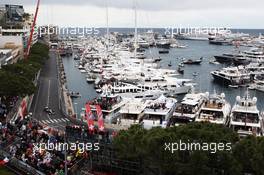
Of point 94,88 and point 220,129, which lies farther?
point 94,88

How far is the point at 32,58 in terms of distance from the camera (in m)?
99.8

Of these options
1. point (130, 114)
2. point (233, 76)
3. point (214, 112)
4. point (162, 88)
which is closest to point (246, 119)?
point (214, 112)

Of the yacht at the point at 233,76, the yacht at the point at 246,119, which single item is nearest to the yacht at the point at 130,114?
the yacht at the point at 246,119

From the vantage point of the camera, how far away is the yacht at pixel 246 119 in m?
44.6

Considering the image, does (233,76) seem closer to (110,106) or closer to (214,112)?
(214,112)

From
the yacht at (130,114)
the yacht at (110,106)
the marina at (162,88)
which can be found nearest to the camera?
the marina at (162,88)

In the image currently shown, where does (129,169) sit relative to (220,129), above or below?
below

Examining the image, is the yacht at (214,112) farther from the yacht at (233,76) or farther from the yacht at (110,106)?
the yacht at (233,76)

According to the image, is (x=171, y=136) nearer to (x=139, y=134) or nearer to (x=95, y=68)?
(x=139, y=134)

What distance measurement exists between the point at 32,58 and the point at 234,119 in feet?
219

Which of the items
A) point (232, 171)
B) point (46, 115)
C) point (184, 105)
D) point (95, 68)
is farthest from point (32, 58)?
point (232, 171)

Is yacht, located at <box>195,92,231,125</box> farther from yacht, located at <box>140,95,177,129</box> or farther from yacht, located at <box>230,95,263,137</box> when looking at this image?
yacht, located at <box>140,95,177,129</box>

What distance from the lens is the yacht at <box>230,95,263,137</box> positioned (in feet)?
146

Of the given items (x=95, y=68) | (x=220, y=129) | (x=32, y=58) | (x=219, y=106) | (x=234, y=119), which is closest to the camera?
(x=220, y=129)
